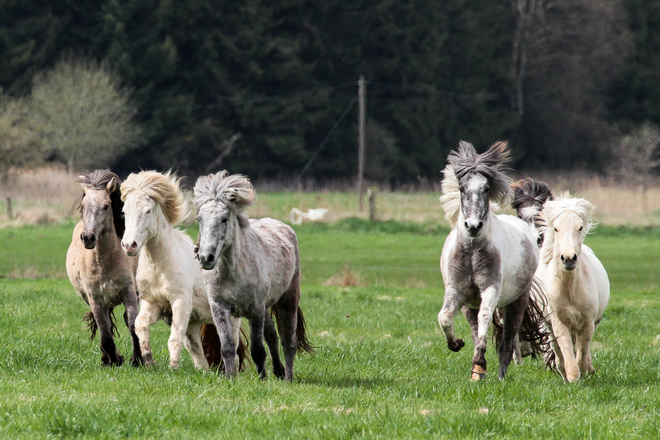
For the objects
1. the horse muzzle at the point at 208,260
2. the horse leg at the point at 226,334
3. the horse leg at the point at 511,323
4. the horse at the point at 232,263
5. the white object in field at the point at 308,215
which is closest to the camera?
the horse muzzle at the point at 208,260

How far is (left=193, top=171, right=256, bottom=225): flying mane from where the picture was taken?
7.29 metres

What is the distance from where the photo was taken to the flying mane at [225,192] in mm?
7293

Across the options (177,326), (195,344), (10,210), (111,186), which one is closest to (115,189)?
(111,186)

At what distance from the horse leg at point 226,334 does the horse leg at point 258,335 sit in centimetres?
20

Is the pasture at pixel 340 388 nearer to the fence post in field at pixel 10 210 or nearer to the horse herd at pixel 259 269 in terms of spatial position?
the horse herd at pixel 259 269

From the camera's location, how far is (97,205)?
27.0 ft

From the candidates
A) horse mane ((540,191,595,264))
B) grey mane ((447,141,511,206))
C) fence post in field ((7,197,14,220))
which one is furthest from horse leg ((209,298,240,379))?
fence post in field ((7,197,14,220))

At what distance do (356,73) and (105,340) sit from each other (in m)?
43.6

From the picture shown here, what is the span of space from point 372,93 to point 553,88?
13128 mm

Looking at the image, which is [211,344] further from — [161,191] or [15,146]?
[15,146]

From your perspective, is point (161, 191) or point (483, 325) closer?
point (483, 325)

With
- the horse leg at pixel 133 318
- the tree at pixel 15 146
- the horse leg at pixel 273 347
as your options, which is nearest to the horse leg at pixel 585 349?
the horse leg at pixel 273 347

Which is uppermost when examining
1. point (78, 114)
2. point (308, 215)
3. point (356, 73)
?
point (356, 73)

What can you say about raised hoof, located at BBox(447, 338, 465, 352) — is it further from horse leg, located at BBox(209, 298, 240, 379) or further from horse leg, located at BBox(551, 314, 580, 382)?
horse leg, located at BBox(209, 298, 240, 379)
